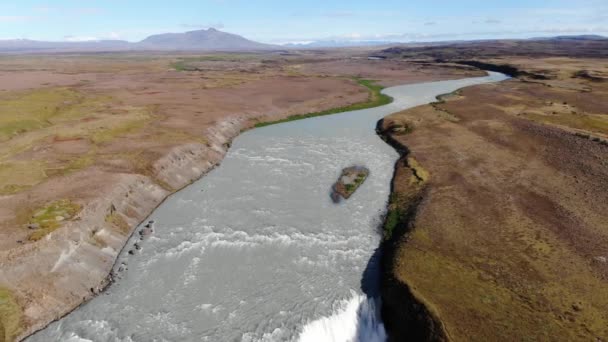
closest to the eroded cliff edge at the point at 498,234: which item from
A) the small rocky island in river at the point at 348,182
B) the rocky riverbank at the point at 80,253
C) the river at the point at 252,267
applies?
the river at the point at 252,267

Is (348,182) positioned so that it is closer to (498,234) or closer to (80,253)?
(498,234)

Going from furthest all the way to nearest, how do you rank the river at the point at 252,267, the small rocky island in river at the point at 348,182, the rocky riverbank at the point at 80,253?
the small rocky island in river at the point at 348,182 → the rocky riverbank at the point at 80,253 → the river at the point at 252,267

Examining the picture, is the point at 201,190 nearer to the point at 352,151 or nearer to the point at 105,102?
the point at 352,151

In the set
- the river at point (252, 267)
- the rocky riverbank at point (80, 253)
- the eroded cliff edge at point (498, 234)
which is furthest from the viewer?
the rocky riverbank at point (80, 253)

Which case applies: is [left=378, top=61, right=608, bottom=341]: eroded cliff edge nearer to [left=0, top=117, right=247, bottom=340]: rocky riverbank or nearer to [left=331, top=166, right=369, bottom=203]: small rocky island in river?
[left=331, top=166, right=369, bottom=203]: small rocky island in river

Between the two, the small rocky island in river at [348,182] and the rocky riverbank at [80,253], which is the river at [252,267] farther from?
the rocky riverbank at [80,253]

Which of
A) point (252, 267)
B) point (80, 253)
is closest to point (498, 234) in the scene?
point (252, 267)
